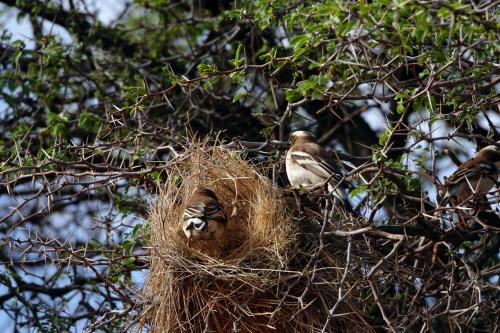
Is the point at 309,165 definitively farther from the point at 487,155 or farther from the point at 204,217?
the point at 204,217

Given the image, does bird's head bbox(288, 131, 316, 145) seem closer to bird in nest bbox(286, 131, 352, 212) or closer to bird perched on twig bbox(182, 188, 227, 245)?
bird in nest bbox(286, 131, 352, 212)

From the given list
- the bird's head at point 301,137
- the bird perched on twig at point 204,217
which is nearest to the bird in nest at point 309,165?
the bird's head at point 301,137

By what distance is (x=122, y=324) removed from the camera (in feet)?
20.4

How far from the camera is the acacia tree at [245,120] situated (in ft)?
16.5

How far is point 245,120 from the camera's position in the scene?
8422 mm

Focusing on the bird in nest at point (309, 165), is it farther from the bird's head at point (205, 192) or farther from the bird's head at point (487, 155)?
the bird's head at point (487, 155)

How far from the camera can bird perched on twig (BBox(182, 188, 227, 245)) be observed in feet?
17.9

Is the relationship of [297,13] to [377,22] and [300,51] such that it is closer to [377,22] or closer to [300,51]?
[300,51]

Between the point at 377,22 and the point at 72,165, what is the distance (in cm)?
222

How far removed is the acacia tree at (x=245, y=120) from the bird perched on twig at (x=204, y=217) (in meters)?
0.42

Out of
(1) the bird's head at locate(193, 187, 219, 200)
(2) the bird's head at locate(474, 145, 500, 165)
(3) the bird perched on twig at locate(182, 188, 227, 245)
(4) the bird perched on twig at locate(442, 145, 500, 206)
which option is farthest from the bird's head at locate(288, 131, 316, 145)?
(3) the bird perched on twig at locate(182, 188, 227, 245)

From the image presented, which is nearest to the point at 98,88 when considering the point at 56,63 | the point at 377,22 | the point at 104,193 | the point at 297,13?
the point at 56,63

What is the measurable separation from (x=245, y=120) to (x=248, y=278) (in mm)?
3272

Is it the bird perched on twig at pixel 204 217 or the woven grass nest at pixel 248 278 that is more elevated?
the bird perched on twig at pixel 204 217
